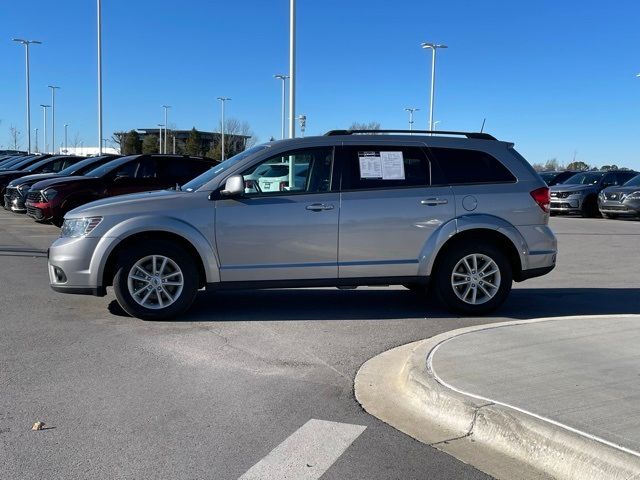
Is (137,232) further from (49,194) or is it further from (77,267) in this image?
(49,194)

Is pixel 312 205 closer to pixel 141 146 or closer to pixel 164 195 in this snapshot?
pixel 164 195

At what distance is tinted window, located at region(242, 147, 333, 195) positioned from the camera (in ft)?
23.0

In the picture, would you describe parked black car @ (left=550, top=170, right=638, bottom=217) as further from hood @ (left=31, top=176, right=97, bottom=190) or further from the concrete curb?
the concrete curb

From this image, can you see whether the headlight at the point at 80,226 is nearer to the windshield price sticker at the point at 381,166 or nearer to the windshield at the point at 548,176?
the windshield price sticker at the point at 381,166

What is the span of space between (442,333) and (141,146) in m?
76.4

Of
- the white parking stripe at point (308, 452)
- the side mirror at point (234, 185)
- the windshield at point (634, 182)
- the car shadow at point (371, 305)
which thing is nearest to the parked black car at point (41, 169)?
the car shadow at point (371, 305)

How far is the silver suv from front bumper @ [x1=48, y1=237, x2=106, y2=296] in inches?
0.4

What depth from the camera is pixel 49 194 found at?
48.8ft

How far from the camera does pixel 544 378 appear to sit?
15.7 feet

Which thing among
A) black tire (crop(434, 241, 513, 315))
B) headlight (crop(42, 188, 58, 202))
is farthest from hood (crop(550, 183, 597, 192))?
black tire (crop(434, 241, 513, 315))

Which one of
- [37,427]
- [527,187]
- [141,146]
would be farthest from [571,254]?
[141,146]

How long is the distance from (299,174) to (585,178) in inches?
808

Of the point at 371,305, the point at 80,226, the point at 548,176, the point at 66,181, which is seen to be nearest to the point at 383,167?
the point at 371,305

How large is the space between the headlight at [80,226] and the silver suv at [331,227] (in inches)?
0.5
